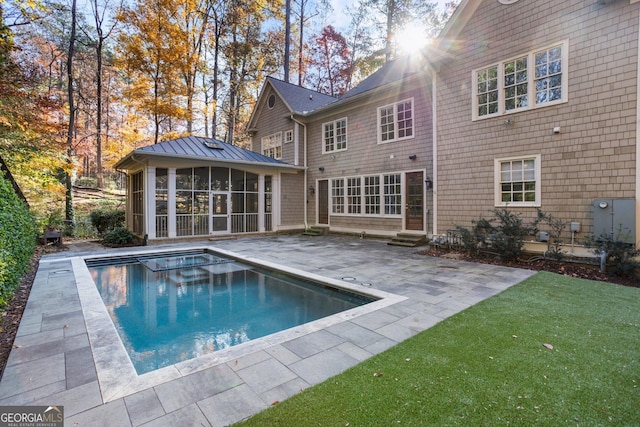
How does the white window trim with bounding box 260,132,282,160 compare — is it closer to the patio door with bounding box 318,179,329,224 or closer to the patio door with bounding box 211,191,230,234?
the patio door with bounding box 318,179,329,224

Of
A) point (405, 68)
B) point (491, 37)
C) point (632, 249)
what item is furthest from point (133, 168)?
point (632, 249)

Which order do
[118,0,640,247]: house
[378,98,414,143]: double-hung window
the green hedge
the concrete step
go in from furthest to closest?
the concrete step → [378,98,414,143]: double-hung window → [118,0,640,247]: house → the green hedge

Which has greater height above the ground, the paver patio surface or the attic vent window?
the attic vent window

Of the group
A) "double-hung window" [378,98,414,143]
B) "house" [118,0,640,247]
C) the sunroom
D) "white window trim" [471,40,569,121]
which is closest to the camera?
"house" [118,0,640,247]

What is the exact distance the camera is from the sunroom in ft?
34.9

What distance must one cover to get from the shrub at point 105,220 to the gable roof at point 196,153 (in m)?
2.33

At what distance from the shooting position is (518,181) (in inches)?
300

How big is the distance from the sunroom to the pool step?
17.5ft

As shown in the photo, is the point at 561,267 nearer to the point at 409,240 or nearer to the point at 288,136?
the point at 409,240

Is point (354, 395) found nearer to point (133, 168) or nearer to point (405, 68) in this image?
point (405, 68)

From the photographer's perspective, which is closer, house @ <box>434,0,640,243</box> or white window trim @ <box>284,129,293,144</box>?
house @ <box>434,0,640,243</box>

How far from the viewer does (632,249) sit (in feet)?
19.1

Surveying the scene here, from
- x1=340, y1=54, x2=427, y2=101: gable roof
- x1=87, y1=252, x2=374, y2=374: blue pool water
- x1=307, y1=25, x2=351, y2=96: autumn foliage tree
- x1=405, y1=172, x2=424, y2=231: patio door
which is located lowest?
x1=87, y1=252, x2=374, y2=374: blue pool water

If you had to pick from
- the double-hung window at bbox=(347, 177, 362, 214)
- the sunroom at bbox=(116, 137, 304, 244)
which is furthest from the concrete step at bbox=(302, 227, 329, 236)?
the double-hung window at bbox=(347, 177, 362, 214)
